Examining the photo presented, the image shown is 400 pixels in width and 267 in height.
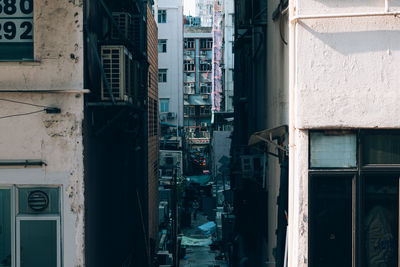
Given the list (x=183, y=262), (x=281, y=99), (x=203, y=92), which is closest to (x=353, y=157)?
(x=281, y=99)

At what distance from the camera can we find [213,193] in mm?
41688

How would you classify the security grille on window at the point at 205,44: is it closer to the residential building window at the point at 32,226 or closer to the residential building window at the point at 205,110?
the residential building window at the point at 205,110

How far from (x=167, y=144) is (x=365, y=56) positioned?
39.3m

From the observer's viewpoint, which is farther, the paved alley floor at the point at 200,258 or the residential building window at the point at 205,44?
the residential building window at the point at 205,44

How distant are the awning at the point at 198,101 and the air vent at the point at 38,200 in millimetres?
61213

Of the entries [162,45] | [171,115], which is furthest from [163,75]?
[171,115]

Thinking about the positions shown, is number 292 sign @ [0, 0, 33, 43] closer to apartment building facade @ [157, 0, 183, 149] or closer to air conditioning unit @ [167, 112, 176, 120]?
air conditioning unit @ [167, 112, 176, 120]

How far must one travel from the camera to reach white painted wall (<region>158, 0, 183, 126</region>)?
160 ft

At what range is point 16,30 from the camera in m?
8.64

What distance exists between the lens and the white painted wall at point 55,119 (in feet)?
27.3

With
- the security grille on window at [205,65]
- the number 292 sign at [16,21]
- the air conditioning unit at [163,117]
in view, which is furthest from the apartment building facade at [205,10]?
the number 292 sign at [16,21]

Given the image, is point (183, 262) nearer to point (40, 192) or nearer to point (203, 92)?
point (40, 192)

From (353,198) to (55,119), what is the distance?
5.45m

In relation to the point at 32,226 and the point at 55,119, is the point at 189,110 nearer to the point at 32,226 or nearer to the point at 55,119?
the point at 55,119
